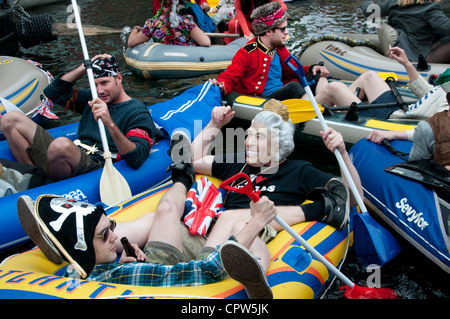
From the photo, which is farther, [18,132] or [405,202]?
[18,132]

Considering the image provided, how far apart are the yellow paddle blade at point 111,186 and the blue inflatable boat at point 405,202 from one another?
1.87 meters

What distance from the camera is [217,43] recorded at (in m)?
7.68

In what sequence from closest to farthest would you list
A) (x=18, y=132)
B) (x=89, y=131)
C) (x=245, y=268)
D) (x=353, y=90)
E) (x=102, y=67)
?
(x=245, y=268) < (x=18, y=132) < (x=102, y=67) < (x=89, y=131) < (x=353, y=90)

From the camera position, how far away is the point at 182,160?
11.0 feet

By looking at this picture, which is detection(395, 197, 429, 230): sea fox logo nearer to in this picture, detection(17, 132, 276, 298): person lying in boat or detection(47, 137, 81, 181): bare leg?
detection(17, 132, 276, 298): person lying in boat

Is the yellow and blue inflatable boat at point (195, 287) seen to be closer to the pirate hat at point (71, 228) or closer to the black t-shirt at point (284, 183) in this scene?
the pirate hat at point (71, 228)

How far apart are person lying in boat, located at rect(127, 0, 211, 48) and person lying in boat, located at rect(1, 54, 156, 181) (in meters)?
3.20

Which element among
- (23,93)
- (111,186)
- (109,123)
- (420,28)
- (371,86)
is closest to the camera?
(109,123)

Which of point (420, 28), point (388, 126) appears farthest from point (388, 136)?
point (420, 28)

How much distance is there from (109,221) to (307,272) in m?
1.10

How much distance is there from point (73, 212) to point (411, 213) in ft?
6.89

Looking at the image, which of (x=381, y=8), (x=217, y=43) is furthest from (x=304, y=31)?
(x=381, y=8)

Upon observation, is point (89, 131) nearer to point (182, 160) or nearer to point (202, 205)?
point (182, 160)
